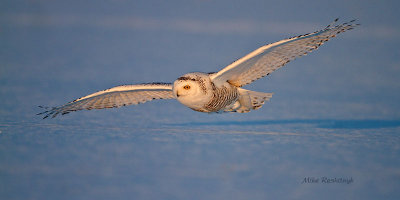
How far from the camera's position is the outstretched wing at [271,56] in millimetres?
4324

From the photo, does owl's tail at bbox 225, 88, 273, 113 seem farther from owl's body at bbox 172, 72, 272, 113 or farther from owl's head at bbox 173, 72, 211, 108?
owl's head at bbox 173, 72, 211, 108

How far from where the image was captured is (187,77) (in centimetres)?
445

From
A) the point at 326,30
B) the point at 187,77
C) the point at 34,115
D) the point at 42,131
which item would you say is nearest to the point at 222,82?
the point at 187,77

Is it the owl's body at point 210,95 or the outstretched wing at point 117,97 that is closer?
the owl's body at point 210,95

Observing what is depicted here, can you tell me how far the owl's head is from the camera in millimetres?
4391

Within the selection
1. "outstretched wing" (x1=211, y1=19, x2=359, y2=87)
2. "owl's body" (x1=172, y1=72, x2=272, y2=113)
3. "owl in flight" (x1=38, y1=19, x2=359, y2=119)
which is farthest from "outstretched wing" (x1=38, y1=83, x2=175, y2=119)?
"outstretched wing" (x1=211, y1=19, x2=359, y2=87)

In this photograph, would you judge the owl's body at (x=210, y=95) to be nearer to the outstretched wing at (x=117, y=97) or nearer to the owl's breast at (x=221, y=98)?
the owl's breast at (x=221, y=98)

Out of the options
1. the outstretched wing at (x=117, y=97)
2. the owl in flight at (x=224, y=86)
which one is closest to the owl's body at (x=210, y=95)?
the owl in flight at (x=224, y=86)

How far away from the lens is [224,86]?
15.9ft

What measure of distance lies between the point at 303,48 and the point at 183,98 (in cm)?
108

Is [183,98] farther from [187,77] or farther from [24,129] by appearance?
[24,129]

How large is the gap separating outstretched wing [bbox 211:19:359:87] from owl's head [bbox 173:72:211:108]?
0.13 meters

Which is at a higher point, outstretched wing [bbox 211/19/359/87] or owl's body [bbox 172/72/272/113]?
outstretched wing [bbox 211/19/359/87]

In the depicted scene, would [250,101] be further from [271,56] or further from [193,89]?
[193,89]
